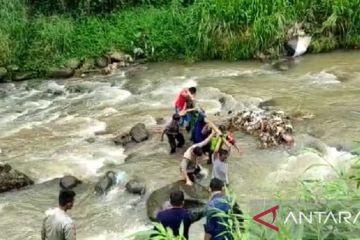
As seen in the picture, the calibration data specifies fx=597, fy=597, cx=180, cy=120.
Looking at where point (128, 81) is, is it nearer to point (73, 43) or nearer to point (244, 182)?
point (73, 43)

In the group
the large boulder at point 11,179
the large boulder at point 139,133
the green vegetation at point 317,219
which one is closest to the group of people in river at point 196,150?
the large boulder at point 139,133

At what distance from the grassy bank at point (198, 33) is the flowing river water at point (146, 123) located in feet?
1.90

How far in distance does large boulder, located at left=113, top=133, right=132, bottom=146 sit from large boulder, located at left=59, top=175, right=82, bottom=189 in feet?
5.70

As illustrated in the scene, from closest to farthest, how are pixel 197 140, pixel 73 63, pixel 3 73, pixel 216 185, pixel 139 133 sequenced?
pixel 216 185
pixel 197 140
pixel 139 133
pixel 3 73
pixel 73 63

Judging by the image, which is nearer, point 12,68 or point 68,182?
point 68,182

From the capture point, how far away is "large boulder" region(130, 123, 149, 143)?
443 inches

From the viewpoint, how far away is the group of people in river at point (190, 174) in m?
5.85

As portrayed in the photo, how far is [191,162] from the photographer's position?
9211 millimetres

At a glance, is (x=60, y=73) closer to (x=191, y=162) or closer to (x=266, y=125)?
(x=266, y=125)

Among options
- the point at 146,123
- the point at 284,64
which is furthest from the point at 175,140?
the point at 284,64

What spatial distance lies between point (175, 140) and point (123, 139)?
4.30ft

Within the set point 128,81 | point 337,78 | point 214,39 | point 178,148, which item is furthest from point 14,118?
point 337,78

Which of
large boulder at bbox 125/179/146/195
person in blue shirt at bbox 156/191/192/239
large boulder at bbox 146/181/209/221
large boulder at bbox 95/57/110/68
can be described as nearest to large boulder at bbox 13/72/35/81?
large boulder at bbox 95/57/110/68

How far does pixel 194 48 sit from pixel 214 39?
632mm
